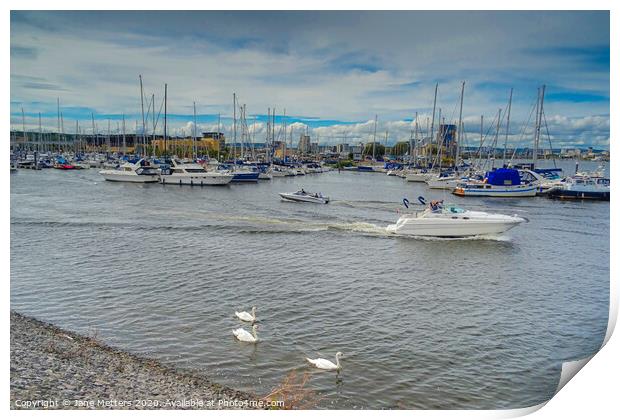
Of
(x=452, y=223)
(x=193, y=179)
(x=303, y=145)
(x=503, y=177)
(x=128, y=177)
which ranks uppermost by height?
(x=303, y=145)

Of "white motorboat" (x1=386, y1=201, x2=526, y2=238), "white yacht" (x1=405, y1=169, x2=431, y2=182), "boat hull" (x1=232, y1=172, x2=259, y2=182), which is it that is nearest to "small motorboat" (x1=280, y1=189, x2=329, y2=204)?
"white motorboat" (x1=386, y1=201, x2=526, y2=238)

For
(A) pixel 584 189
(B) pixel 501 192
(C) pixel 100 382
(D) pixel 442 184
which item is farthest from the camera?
(D) pixel 442 184

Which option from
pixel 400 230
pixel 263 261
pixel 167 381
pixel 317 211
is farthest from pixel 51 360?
pixel 317 211

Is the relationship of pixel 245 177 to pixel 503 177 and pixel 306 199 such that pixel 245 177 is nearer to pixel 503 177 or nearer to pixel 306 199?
pixel 306 199

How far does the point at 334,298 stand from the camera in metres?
8.25

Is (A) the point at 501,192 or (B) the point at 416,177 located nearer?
(A) the point at 501,192

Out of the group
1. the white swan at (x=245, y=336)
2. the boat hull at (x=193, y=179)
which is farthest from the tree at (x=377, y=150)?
the white swan at (x=245, y=336)

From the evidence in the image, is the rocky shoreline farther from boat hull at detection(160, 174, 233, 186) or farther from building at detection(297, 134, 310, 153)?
building at detection(297, 134, 310, 153)

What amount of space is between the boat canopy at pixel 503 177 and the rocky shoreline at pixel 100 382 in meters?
23.5

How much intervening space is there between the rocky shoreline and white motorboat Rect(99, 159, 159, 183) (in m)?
24.4

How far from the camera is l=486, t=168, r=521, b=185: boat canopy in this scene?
86.7 feet

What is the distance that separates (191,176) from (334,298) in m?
22.1

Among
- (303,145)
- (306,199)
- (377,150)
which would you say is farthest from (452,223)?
(303,145)
